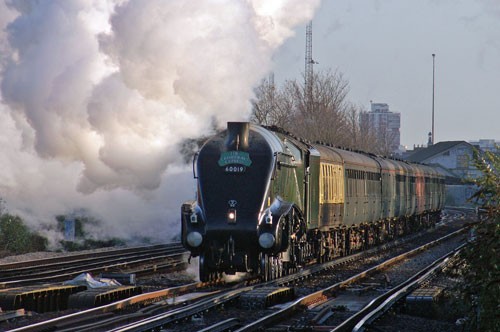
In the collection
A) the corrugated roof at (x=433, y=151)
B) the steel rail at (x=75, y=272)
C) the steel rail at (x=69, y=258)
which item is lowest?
the steel rail at (x=69, y=258)

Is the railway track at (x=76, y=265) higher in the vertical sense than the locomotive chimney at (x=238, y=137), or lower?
lower

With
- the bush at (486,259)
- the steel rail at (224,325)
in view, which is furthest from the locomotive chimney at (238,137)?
the bush at (486,259)

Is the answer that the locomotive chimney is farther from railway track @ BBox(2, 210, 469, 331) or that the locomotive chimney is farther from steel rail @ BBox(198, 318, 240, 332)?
steel rail @ BBox(198, 318, 240, 332)

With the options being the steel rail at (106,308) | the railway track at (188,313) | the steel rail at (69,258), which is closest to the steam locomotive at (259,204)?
the railway track at (188,313)

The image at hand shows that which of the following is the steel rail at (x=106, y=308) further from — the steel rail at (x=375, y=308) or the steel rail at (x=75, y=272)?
the steel rail at (x=375, y=308)

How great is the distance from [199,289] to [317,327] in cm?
508

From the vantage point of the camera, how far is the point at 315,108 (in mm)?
69562

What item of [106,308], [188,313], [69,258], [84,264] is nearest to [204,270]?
[106,308]

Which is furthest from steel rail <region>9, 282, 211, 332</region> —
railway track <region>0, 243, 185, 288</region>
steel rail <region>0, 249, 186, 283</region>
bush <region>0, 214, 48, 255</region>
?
bush <region>0, 214, 48, 255</region>

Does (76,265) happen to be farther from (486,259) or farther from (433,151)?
(433,151)

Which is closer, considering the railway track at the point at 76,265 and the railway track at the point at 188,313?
the railway track at the point at 188,313

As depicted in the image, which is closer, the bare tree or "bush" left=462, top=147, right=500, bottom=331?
"bush" left=462, top=147, right=500, bottom=331

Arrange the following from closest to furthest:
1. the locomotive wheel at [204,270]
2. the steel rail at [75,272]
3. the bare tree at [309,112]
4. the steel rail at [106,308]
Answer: the steel rail at [106,308]
the steel rail at [75,272]
the locomotive wheel at [204,270]
the bare tree at [309,112]

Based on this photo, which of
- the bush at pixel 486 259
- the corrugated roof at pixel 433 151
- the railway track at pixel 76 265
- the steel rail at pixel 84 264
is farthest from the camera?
the corrugated roof at pixel 433 151
